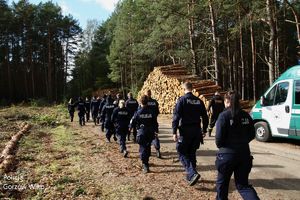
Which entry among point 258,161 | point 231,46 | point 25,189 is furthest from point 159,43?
point 25,189

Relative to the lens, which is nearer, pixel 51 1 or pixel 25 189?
pixel 25 189

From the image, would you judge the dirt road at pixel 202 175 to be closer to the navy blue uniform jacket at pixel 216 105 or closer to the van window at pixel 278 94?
the van window at pixel 278 94

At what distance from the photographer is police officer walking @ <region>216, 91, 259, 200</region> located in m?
5.89

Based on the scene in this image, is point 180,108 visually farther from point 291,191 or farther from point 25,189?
point 25,189

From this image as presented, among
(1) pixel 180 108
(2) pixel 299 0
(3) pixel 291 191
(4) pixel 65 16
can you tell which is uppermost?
(4) pixel 65 16

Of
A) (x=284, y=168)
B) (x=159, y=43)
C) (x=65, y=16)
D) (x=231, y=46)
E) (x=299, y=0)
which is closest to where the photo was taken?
(x=284, y=168)

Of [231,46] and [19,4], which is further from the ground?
[19,4]

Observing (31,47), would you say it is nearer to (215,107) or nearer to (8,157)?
(215,107)

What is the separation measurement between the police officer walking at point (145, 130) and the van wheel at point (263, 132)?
5474 mm

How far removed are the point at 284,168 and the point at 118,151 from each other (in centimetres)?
550

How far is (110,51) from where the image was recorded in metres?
53.3

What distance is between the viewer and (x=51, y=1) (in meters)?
63.9

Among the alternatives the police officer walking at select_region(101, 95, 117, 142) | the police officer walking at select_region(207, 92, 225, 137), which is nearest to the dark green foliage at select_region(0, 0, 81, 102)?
the police officer walking at select_region(101, 95, 117, 142)

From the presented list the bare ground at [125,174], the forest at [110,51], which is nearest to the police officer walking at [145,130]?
the bare ground at [125,174]
